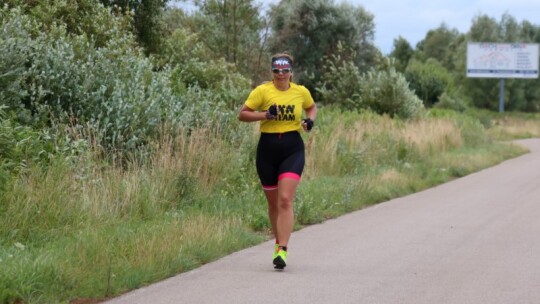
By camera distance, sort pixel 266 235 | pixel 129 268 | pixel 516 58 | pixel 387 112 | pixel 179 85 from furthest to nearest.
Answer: pixel 516 58 < pixel 387 112 < pixel 179 85 < pixel 266 235 < pixel 129 268

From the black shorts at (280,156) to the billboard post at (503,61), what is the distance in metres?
53.8

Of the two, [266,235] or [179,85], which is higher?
[179,85]

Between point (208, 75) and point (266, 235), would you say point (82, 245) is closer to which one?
point (266, 235)

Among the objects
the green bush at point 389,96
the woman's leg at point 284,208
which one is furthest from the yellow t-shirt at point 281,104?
the green bush at point 389,96

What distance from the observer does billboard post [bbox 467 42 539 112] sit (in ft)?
200

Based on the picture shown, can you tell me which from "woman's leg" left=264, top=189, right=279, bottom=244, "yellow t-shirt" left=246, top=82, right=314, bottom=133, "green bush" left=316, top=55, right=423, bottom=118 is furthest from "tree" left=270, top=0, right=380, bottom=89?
"yellow t-shirt" left=246, top=82, right=314, bottom=133

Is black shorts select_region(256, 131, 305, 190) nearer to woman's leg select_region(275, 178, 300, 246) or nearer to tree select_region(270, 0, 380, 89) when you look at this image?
woman's leg select_region(275, 178, 300, 246)

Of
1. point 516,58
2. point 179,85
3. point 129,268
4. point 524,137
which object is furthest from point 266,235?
point 516,58

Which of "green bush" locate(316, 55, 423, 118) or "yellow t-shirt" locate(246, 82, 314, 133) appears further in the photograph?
"green bush" locate(316, 55, 423, 118)

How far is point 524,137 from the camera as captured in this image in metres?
50.7

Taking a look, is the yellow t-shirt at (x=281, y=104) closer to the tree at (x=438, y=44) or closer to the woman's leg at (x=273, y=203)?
the woman's leg at (x=273, y=203)

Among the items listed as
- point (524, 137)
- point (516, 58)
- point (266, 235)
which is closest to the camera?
point (266, 235)

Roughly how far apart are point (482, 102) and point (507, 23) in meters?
6.46

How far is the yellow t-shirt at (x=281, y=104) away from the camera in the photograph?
898 centimetres
